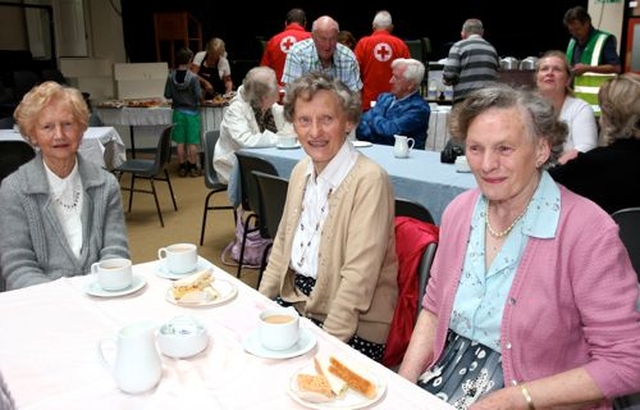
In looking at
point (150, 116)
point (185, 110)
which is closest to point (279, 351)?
point (185, 110)

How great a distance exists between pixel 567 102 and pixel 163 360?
9.96 ft

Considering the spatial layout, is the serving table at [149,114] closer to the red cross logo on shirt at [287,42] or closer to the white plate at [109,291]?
the red cross logo on shirt at [287,42]

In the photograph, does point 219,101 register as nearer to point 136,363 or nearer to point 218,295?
point 218,295

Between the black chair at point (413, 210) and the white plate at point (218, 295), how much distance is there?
910 millimetres

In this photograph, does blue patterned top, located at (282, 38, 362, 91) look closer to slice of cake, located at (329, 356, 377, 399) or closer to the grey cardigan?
the grey cardigan

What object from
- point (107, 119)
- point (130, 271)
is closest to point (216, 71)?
point (107, 119)

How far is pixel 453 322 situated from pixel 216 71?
282 inches

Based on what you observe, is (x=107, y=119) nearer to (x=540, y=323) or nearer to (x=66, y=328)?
(x=66, y=328)

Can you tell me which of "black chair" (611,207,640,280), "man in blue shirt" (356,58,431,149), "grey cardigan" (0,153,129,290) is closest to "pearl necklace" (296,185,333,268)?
"grey cardigan" (0,153,129,290)

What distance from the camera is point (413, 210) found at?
235 cm

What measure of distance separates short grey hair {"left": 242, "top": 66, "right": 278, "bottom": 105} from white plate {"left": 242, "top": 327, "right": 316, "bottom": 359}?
302 cm

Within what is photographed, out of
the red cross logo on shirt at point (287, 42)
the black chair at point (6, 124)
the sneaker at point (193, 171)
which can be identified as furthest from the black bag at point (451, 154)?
the sneaker at point (193, 171)

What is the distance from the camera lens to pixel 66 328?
56.0 inches

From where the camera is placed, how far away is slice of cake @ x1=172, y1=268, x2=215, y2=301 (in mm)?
1566
